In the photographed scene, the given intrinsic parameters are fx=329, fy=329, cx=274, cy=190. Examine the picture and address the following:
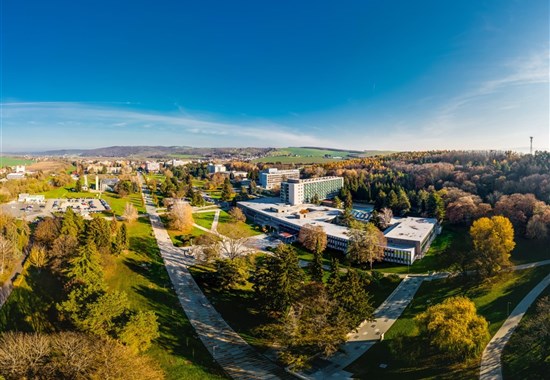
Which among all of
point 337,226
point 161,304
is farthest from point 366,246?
point 161,304

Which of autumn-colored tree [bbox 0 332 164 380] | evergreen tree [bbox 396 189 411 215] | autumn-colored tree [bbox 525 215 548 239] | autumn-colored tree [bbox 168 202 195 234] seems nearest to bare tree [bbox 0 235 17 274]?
autumn-colored tree [bbox 0 332 164 380]

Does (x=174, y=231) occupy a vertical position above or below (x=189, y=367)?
above

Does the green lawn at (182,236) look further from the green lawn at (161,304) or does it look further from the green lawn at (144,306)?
the green lawn at (144,306)

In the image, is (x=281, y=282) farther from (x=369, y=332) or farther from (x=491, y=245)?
(x=491, y=245)

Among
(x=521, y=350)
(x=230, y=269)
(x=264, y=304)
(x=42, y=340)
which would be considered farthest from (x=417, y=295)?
(x=42, y=340)

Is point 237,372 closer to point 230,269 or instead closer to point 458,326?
point 230,269

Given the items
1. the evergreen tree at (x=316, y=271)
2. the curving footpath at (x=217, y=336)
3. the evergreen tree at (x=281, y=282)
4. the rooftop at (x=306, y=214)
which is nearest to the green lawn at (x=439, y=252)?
the rooftop at (x=306, y=214)
